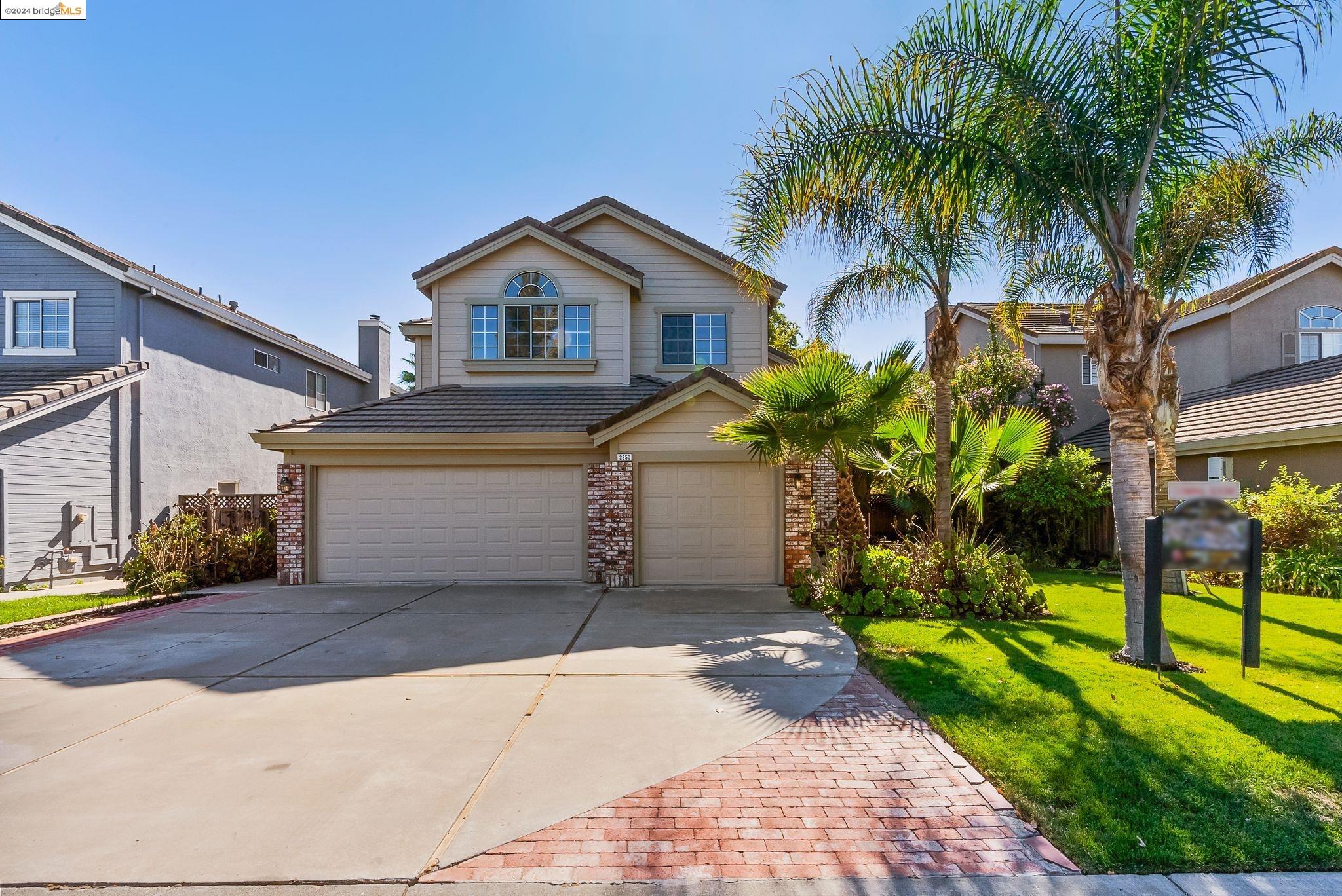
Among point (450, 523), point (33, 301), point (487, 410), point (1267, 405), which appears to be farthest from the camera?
point (33, 301)

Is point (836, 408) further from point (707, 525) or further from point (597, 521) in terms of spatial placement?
point (597, 521)

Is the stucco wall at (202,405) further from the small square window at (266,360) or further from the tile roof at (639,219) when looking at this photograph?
the tile roof at (639,219)

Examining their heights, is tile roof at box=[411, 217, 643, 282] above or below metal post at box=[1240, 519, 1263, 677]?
above

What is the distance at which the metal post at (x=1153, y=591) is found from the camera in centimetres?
555

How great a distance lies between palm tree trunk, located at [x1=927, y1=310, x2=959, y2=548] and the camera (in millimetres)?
9625

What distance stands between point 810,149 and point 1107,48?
2849 millimetres

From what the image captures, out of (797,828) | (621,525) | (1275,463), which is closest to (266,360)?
(621,525)

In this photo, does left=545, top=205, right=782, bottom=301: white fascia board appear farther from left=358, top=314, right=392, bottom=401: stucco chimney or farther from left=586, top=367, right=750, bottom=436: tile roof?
left=358, top=314, right=392, bottom=401: stucco chimney

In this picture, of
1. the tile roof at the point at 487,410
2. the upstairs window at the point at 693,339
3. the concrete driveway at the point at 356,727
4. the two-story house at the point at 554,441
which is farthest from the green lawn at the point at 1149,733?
the upstairs window at the point at 693,339

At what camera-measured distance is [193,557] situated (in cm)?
1132

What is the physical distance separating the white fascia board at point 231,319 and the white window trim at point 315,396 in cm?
37

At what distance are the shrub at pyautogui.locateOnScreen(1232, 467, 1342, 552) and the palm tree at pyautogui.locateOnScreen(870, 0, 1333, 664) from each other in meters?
6.33

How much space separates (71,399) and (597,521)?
10.5 meters

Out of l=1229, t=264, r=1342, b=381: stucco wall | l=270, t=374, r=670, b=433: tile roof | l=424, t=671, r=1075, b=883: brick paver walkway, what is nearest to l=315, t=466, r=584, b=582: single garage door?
l=270, t=374, r=670, b=433: tile roof
